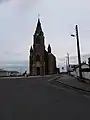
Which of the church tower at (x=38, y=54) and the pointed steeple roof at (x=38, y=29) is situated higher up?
the pointed steeple roof at (x=38, y=29)

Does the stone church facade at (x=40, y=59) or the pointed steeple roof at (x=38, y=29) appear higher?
the pointed steeple roof at (x=38, y=29)

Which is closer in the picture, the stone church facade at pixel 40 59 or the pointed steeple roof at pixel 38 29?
the stone church facade at pixel 40 59

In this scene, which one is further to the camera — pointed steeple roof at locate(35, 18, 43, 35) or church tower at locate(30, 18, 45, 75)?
pointed steeple roof at locate(35, 18, 43, 35)

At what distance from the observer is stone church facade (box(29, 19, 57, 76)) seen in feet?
420

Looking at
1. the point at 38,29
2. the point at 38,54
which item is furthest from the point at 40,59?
the point at 38,29

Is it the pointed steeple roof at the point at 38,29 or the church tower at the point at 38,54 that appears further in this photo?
the pointed steeple roof at the point at 38,29

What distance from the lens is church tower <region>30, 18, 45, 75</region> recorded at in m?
127

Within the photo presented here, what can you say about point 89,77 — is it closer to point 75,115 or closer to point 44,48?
point 75,115

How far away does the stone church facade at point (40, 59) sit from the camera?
127938mm

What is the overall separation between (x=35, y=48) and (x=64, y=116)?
12436 centimetres

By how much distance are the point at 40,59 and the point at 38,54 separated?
3296 mm

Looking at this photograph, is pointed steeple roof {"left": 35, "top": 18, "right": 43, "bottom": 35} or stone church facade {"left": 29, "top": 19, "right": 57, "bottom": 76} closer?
stone church facade {"left": 29, "top": 19, "right": 57, "bottom": 76}

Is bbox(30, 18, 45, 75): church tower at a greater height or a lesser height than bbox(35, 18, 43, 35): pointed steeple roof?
lesser

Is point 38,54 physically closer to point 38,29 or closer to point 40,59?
point 40,59
